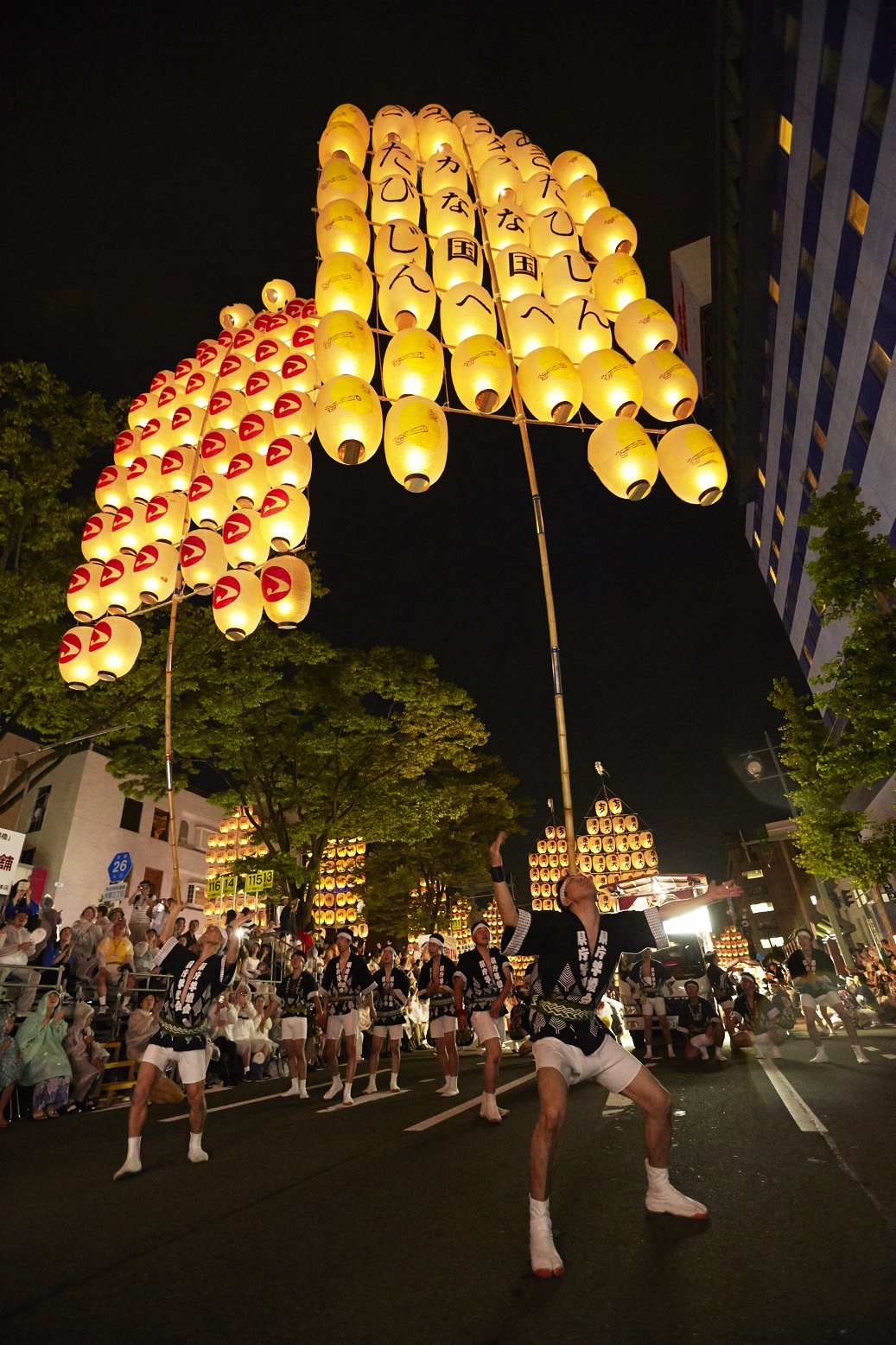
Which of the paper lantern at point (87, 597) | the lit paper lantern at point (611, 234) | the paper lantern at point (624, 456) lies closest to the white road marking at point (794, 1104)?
the paper lantern at point (624, 456)

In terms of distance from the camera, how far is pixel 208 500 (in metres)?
10.1

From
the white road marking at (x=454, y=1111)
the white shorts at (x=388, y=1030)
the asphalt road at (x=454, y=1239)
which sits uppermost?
the white shorts at (x=388, y=1030)

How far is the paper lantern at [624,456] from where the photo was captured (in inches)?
307

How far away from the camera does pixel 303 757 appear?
21328mm

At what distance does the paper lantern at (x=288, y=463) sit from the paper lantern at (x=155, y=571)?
221 cm

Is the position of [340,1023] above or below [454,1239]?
above

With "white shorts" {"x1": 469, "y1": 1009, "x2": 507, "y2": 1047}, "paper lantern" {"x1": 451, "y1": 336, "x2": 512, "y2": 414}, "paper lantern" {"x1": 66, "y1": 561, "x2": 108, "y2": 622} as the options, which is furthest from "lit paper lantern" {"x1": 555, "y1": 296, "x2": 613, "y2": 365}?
"white shorts" {"x1": 469, "y1": 1009, "x2": 507, "y2": 1047}

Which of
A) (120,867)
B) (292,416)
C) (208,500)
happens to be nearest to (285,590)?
(208,500)

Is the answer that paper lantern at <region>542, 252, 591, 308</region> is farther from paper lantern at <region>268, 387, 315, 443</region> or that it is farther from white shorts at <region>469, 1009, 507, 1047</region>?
white shorts at <region>469, 1009, 507, 1047</region>

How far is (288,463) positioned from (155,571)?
2.77m

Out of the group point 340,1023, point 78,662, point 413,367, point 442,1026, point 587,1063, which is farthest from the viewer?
point 340,1023

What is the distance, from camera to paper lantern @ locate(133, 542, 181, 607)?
34.0 feet

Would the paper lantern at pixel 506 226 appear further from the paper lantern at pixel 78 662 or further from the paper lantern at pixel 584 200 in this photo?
the paper lantern at pixel 78 662

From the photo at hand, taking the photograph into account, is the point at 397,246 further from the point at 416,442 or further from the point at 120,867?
the point at 120,867
